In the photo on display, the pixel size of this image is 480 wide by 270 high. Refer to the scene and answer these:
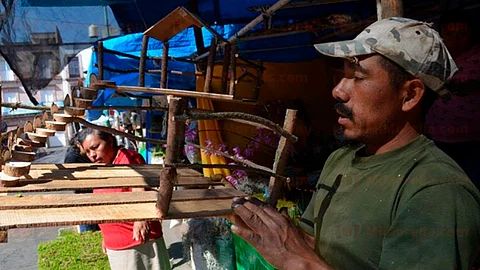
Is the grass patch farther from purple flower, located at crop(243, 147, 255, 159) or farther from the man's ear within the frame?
the man's ear

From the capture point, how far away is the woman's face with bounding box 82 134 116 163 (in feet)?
12.1

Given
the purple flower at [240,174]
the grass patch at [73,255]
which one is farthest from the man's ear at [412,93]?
the grass patch at [73,255]

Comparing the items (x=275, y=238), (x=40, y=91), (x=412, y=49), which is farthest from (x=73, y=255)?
(x=40, y=91)

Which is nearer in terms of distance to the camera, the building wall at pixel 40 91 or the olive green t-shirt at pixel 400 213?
the olive green t-shirt at pixel 400 213

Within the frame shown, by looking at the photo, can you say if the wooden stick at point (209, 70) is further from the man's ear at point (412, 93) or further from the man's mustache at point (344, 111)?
the man's ear at point (412, 93)

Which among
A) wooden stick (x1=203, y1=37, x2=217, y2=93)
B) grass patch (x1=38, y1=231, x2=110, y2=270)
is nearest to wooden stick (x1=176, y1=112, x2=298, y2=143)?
wooden stick (x1=203, y1=37, x2=217, y2=93)

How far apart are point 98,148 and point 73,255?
8.35ft

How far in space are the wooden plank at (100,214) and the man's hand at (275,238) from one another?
0.84 ft

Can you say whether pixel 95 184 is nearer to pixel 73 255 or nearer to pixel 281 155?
pixel 281 155

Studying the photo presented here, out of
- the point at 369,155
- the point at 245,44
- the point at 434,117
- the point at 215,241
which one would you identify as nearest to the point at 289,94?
the point at 245,44

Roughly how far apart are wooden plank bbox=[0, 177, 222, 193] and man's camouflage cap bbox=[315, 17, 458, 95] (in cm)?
128

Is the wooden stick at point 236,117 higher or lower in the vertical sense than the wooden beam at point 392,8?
lower

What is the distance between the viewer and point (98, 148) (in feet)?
12.1

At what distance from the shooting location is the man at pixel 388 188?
111cm
